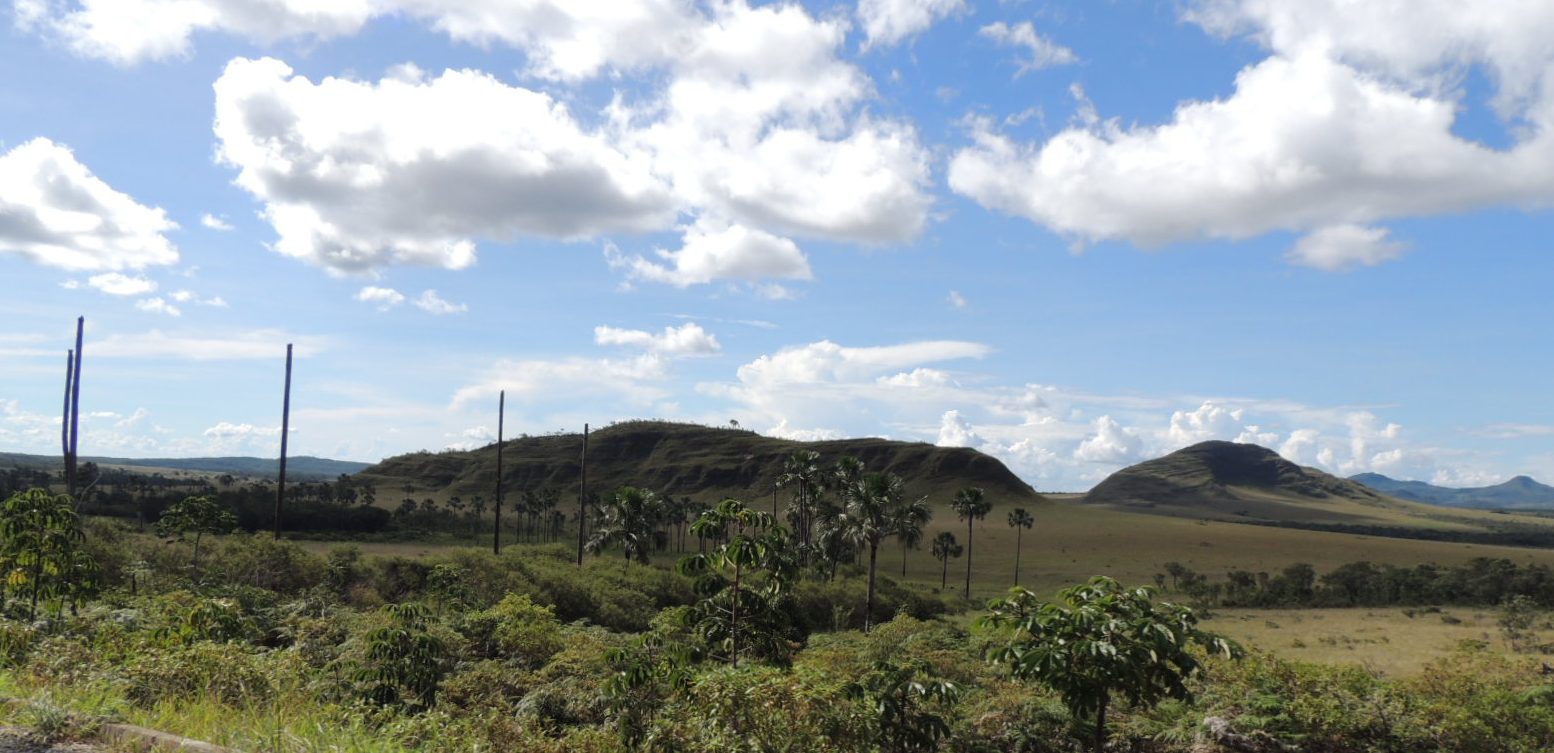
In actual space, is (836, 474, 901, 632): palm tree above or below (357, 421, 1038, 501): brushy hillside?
above

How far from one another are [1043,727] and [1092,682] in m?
10.3

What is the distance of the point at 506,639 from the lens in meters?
19.1

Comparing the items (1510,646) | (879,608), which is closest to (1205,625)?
(1510,646)

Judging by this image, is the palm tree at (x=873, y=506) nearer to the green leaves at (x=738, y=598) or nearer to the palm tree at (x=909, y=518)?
the palm tree at (x=909, y=518)

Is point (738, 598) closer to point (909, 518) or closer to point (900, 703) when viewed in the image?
point (900, 703)

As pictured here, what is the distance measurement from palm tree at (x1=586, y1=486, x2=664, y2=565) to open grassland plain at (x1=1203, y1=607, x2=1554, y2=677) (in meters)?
36.5

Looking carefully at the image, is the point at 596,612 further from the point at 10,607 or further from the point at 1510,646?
the point at 1510,646

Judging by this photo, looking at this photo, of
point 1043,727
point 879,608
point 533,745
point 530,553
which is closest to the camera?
point 533,745

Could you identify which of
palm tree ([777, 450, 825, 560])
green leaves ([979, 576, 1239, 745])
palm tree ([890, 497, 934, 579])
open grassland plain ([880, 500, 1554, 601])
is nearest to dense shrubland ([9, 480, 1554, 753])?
green leaves ([979, 576, 1239, 745])

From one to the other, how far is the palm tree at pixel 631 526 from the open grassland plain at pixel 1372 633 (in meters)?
36.5

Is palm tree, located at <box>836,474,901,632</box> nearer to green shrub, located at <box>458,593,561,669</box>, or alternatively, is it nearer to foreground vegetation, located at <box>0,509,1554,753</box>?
foreground vegetation, located at <box>0,509,1554,753</box>

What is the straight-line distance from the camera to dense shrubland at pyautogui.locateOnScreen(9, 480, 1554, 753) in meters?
7.34

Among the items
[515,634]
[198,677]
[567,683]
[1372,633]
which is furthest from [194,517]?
[1372,633]

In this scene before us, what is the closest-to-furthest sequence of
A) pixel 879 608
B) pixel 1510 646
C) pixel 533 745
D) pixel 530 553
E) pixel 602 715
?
pixel 533 745, pixel 602 715, pixel 1510 646, pixel 530 553, pixel 879 608
